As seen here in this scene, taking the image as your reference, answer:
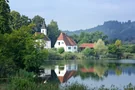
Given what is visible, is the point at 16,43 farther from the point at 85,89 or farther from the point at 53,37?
the point at 53,37

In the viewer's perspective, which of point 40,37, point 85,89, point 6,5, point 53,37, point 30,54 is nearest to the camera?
point 85,89

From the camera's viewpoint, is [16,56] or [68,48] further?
[68,48]

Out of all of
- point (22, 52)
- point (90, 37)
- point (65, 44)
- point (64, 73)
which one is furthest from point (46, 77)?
point (90, 37)

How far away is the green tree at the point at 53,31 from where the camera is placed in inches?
3255

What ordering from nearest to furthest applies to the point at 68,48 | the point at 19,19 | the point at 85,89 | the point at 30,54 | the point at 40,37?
the point at 85,89
the point at 30,54
the point at 40,37
the point at 19,19
the point at 68,48

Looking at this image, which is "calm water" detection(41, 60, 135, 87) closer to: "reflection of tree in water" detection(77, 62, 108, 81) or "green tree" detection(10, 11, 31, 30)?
"reflection of tree in water" detection(77, 62, 108, 81)

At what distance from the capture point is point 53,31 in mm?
84688

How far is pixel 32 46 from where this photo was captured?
2575 cm

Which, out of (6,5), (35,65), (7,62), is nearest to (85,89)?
(7,62)

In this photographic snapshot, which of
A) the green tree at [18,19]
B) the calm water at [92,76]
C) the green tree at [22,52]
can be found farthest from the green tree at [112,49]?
the green tree at [22,52]

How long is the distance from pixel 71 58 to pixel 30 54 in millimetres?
38594

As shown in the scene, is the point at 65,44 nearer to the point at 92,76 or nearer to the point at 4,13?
the point at 92,76

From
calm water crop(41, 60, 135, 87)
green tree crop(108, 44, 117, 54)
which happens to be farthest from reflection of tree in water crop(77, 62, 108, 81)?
green tree crop(108, 44, 117, 54)

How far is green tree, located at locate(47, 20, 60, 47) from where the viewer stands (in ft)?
271
